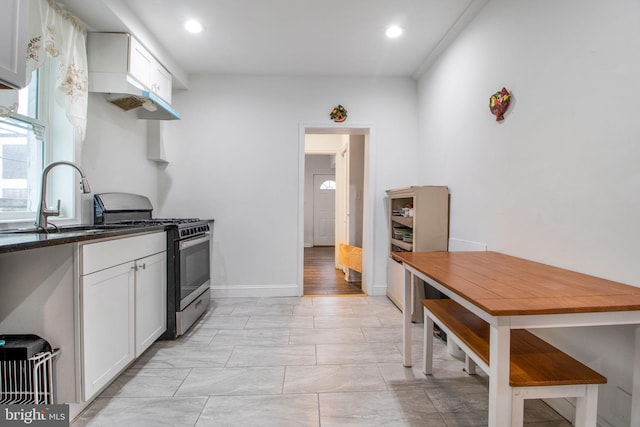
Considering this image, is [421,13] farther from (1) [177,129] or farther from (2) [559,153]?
(1) [177,129]

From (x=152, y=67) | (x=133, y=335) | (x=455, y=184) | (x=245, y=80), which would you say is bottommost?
(x=133, y=335)

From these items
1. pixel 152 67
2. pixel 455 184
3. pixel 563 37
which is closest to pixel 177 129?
pixel 152 67

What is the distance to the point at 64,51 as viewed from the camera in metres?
2.05

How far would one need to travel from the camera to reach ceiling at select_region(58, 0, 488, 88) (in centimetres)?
233

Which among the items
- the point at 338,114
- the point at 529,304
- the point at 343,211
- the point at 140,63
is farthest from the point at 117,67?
the point at 343,211

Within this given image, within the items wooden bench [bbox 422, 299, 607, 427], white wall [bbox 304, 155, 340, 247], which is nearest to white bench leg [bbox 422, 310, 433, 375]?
wooden bench [bbox 422, 299, 607, 427]

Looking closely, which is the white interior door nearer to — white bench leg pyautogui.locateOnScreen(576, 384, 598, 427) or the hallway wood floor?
the hallway wood floor

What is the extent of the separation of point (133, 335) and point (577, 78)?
113 inches

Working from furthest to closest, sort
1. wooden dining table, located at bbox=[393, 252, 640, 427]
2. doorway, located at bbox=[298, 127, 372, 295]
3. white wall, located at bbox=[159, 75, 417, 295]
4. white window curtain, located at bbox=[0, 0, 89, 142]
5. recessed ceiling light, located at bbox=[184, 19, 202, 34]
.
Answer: doorway, located at bbox=[298, 127, 372, 295] → white wall, located at bbox=[159, 75, 417, 295] → recessed ceiling light, located at bbox=[184, 19, 202, 34] → white window curtain, located at bbox=[0, 0, 89, 142] → wooden dining table, located at bbox=[393, 252, 640, 427]

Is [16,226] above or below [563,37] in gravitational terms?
below

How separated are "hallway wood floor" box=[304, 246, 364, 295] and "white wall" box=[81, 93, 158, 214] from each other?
226 centimetres

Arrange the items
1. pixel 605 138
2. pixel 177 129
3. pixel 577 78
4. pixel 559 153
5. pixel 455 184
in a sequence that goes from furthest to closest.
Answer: pixel 177 129
pixel 455 184
pixel 559 153
pixel 577 78
pixel 605 138

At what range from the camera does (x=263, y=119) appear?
3570 millimetres

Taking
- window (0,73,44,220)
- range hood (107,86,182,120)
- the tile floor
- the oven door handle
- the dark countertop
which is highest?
range hood (107,86,182,120)
